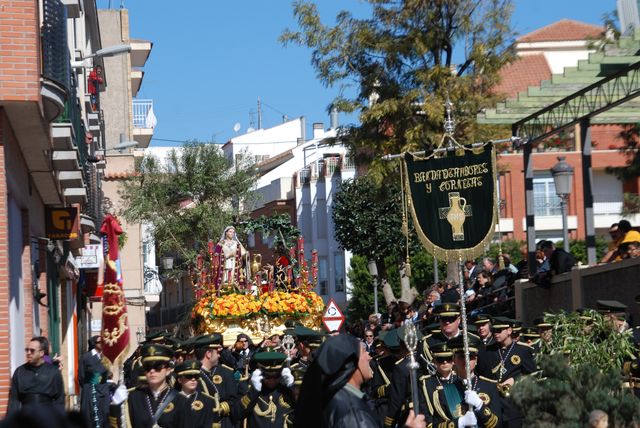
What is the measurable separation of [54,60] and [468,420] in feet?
26.8

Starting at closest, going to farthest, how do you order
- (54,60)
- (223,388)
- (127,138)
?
(223,388), (54,60), (127,138)

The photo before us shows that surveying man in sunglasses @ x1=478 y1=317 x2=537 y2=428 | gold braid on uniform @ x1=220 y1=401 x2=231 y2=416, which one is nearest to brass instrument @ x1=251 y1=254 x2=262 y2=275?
gold braid on uniform @ x1=220 y1=401 x2=231 y2=416

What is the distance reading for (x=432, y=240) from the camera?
16422mm

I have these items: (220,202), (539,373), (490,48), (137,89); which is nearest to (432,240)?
(539,373)

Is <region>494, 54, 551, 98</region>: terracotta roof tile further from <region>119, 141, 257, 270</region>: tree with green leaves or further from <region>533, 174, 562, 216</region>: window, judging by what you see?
<region>119, 141, 257, 270</region>: tree with green leaves

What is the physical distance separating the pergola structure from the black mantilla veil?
11.6m

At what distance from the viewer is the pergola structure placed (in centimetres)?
1711

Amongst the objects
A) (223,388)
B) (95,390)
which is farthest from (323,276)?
Answer: (223,388)

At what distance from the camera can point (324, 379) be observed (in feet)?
17.7

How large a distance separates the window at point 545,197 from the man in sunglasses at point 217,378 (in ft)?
147

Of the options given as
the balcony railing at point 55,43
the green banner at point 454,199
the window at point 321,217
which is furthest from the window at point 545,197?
the balcony railing at point 55,43

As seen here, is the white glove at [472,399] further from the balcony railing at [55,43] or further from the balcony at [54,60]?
the balcony railing at [55,43]

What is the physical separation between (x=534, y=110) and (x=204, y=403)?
11038mm

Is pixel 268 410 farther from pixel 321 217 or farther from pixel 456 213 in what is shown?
pixel 321 217
